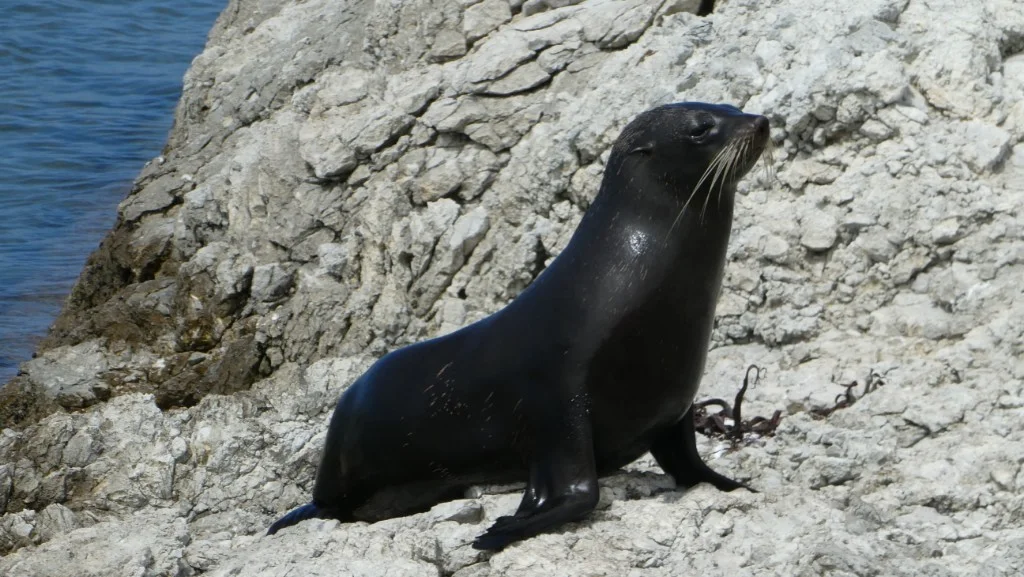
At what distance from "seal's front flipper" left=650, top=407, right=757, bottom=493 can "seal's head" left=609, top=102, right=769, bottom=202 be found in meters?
0.83

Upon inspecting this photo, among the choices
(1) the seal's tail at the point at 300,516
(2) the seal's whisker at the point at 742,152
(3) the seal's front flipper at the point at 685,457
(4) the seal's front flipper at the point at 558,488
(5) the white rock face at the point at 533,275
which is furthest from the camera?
(1) the seal's tail at the point at 300,516

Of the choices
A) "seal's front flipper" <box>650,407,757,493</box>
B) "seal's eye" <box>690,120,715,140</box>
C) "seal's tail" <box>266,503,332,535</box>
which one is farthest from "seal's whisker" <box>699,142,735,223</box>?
"seal's tail" <box>266,503,332,535</box>

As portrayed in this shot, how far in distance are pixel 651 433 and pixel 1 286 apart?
843cm

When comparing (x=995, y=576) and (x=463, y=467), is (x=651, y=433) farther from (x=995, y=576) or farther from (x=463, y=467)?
(x=995, y=576)

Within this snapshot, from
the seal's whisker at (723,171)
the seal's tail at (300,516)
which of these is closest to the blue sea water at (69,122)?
the seal's tail at (300,516)

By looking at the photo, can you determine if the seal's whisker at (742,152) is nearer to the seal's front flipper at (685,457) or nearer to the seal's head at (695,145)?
the seal's head at (695,145)

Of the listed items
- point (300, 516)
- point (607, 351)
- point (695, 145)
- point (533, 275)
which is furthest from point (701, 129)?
point (533, 275)

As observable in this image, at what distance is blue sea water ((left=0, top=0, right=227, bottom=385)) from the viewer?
12406 millimetres

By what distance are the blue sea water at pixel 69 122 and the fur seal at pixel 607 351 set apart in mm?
5894

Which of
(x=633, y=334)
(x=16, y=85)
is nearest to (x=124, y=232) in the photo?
(x=633, y=334)

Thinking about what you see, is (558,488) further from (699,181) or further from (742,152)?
(742,152)

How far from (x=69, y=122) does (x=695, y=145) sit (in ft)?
43.2

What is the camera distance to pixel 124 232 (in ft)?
32.4

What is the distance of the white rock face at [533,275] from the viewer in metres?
4.96
